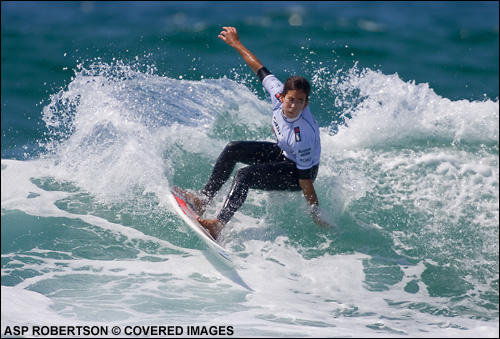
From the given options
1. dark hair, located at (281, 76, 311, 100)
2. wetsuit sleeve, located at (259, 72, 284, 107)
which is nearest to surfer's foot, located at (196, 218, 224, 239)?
wetsuit sleeve, located at (259, 72, 284, 107)

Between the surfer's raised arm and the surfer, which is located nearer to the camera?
the surfer

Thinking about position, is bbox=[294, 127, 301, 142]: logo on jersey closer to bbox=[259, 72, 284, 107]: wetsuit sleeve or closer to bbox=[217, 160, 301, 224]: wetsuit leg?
bbox=[217, 160, 301, 224]: wetsuit leg

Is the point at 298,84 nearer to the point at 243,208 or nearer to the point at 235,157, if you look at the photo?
the point at 235,157

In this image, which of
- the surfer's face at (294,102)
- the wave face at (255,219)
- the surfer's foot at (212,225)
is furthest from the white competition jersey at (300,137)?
the surfer's foot at (212,225)

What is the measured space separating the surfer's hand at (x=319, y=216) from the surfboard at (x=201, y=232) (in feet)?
3.61

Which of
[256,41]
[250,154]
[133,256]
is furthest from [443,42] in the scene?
[133,256]

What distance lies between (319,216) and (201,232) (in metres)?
1.51

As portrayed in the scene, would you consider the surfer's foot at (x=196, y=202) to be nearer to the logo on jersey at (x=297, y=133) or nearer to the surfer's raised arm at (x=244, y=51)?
the logo on jersey at (x=297, y=133)

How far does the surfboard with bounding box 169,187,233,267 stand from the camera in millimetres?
6621

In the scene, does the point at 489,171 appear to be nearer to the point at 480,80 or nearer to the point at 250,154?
the point at 250,154

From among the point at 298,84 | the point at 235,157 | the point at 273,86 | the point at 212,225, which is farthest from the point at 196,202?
the point at 298,84

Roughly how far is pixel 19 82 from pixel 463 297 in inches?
360

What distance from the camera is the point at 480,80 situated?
12742 millimetres

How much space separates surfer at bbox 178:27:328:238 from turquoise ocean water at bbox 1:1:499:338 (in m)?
0.40
